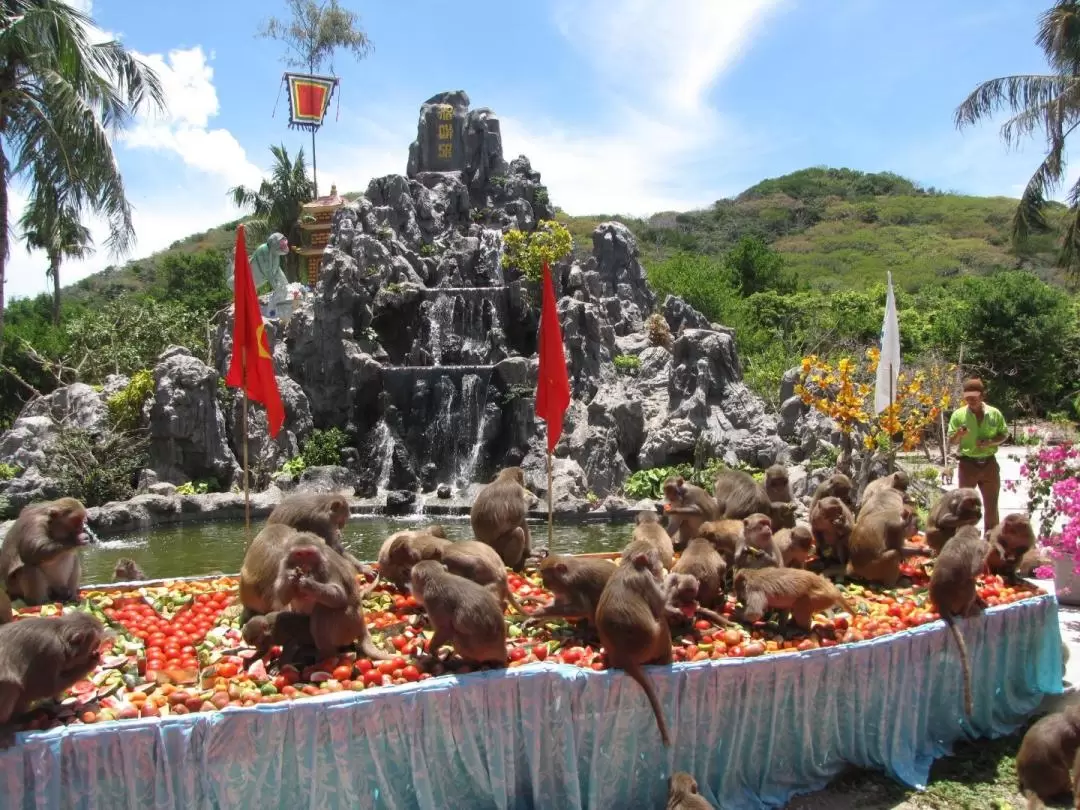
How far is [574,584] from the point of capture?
4465mm

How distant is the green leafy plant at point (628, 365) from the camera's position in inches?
812

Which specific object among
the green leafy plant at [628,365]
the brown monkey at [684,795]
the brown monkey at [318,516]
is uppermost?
the green leafy plant at [628,365]

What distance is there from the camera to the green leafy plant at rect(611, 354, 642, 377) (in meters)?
20.6

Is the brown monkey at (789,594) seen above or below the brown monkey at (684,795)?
above

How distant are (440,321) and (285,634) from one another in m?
18.1

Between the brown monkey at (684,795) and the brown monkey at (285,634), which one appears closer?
the brown monkey at (684,795)

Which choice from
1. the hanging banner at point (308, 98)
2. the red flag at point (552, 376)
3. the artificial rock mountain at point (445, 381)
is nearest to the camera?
the red flag at point (552, 376)

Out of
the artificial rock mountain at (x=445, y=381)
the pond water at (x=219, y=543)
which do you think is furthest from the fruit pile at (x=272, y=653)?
the artificial rock mountain at (x=445, y=381)

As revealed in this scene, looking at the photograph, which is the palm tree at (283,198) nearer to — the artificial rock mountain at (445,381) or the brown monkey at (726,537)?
the artificial rock mountain at (445,381)

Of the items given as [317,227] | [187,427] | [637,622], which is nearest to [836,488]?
[637,622]

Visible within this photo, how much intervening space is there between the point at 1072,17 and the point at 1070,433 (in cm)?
896

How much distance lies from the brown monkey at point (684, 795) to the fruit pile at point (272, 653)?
1.97ft

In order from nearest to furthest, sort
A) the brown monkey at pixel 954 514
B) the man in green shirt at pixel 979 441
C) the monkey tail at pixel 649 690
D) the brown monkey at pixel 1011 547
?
the monkey tail at pixel 649 690 → the brown monkey at pixel 954 514 → the brown monkey at pixel 1011 547 → the man in green shirt at pixel 979 441

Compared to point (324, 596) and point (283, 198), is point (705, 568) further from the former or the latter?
point (283, 198)
